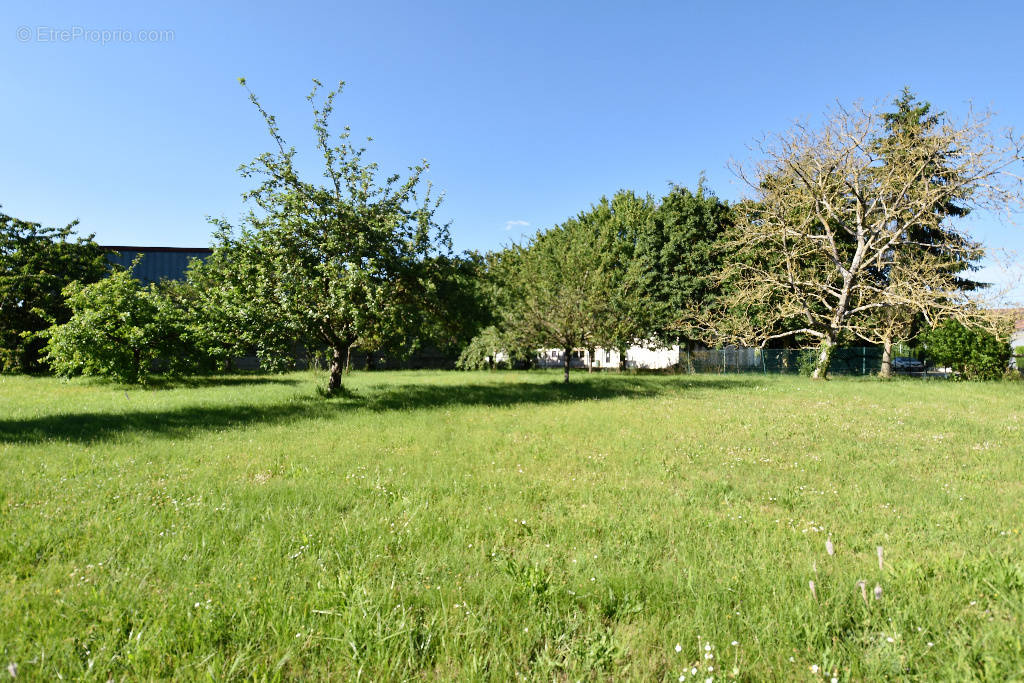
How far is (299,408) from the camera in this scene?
46.3ft

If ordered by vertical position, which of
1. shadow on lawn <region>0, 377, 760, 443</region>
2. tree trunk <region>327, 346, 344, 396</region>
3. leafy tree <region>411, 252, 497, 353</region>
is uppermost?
leafy tree <region>411, 252, 497, 353</region>

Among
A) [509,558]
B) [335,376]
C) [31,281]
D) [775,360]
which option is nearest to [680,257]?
[775,360]

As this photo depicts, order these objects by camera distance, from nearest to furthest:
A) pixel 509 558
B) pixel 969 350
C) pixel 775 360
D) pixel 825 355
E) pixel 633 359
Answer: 1. pixel 509 558
2. pixel 969 350
3. pixel 825 355
4. pixel 775 360
5. pixel 633 359

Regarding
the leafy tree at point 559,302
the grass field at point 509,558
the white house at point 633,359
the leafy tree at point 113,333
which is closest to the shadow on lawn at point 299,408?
the grass field at point 509,558

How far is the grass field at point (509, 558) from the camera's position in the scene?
9.31ft

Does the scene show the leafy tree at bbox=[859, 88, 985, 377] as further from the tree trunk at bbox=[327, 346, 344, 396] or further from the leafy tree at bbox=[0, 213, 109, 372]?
the leafy tree at bbox=[0, 213, 109, 372]

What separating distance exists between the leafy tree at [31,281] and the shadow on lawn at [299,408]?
21.2 m

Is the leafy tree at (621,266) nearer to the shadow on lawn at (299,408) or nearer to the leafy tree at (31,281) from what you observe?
the shadow on lawn at (299,408)

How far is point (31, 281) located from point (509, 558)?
36.8 metres

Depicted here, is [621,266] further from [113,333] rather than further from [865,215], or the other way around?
[113,333]

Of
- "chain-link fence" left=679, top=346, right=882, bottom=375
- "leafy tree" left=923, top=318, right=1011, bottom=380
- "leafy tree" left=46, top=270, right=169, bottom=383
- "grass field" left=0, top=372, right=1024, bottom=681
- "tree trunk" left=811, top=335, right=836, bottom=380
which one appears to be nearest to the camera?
"grass field" left=0, top=372, right=1024, bottom=681

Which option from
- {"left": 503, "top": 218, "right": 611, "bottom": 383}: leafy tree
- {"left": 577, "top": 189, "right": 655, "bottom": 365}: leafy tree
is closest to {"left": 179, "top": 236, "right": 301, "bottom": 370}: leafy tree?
{"left": 503, "top": 218, "right": 611, "bottom": 383}: leafy tree

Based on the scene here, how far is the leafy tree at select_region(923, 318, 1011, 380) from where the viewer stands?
2558 centimetres

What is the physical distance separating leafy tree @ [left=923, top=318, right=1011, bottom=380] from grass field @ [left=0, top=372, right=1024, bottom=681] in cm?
2302
